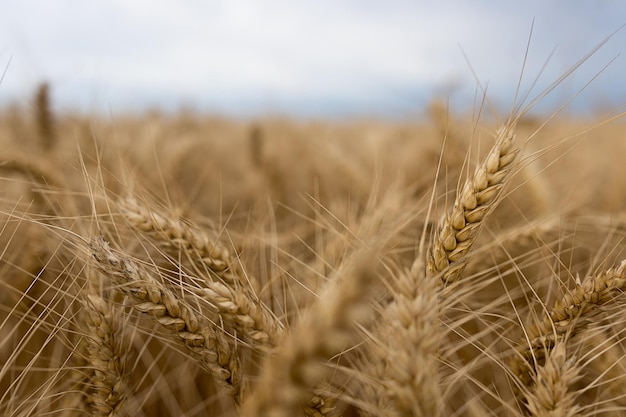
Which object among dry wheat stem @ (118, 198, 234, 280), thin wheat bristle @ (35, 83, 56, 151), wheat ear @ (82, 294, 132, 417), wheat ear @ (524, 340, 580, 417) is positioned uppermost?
thin wheat bristle @ (35, 83, 56, 151)

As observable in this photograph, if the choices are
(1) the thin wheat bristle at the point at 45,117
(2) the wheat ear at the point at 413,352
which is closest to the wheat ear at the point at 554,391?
(2) the wheat ear at the point at 413,352

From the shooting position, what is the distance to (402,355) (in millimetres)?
547

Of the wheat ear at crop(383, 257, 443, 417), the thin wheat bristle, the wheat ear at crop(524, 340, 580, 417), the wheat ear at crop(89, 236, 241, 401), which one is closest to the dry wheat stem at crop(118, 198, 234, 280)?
the wheat ear at crop(89, 236, 241, 401)

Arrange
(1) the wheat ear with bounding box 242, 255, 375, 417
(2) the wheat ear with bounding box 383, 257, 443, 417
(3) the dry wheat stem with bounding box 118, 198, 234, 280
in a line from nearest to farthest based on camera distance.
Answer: (1) the wheat ear with bounding box 242, 255, 375, 417 < (2) the wheat ear with bounding box 383, 257, 443, 417 < (3) the dry wheat stem with bounding box 118, 198, 234, 280

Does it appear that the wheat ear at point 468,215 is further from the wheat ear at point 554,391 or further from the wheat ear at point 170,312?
the wheat ear at point 170,312

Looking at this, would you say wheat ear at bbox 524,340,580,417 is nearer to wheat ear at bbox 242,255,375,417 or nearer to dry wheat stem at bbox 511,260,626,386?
dry wheat stem at bbox 511,260,626,386

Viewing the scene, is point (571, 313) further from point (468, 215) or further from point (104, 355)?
point (104, 355)

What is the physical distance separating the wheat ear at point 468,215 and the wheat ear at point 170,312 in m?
0.37

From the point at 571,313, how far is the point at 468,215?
25cm

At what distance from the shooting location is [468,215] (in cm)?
70

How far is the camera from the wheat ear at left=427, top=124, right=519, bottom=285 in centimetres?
70

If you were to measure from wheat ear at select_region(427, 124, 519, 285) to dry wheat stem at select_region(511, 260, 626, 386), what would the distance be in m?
0.19

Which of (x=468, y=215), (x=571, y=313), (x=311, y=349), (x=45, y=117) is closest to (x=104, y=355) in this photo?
(x=311, y=349)

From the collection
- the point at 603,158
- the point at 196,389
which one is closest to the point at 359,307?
the point at 196,389
